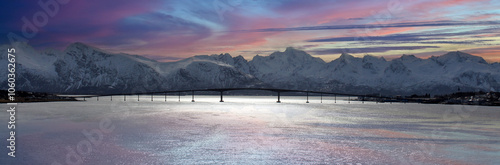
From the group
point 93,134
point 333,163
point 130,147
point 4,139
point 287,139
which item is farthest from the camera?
point 93,134

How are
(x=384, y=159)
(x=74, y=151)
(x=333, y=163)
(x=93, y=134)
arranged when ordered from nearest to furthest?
(x=333, y=163)
(x=384, y=159)
(x=74, y=151)
(x=93, y=134)

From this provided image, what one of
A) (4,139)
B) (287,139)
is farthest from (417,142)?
(4,139)

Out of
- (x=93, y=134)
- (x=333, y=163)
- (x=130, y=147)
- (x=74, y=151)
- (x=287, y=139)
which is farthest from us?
(x=93, y=134)

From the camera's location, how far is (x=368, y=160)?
35312mm

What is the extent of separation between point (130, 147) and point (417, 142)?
3052cm

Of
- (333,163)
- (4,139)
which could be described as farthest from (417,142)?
(4,139)

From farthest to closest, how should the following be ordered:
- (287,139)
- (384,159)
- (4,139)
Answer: (287,139) → (4,139) → (384,159)

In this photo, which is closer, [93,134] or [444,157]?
[444,157]

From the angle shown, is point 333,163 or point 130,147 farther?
point 130,147

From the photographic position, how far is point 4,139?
45.9 metres

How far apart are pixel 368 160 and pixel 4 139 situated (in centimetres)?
3682

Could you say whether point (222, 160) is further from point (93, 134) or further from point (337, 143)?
point (93, 134)

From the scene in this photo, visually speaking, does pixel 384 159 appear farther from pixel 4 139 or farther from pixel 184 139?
pixel 4 139

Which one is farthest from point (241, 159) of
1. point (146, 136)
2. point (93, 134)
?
point (93, 134)
